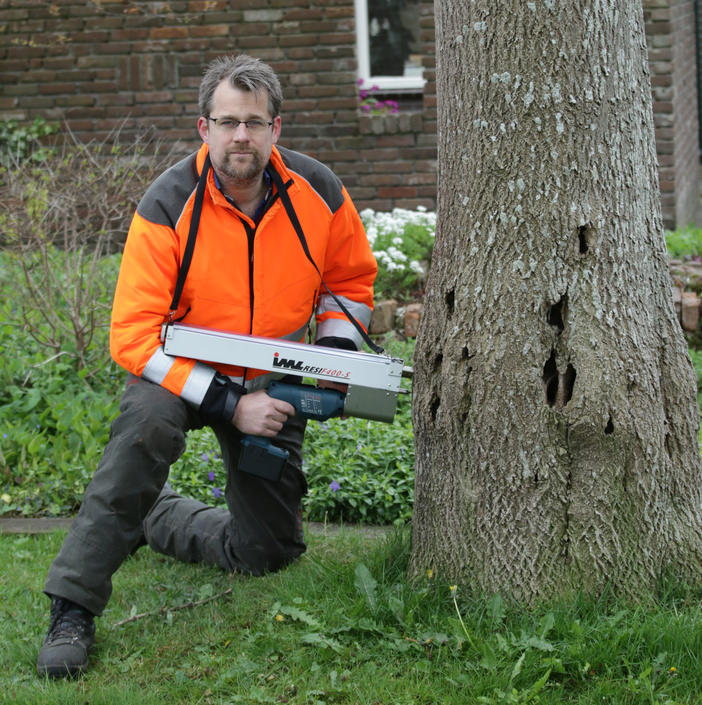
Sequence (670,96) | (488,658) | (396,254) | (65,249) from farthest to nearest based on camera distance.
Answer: (670,96) < (396,254) < (65,249) < (488,658)

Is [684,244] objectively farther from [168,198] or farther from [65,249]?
[168,198]

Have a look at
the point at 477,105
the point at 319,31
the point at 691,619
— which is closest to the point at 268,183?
the point at 477,105

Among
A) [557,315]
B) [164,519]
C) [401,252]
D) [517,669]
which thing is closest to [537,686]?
[517,669]

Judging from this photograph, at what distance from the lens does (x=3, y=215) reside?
472cm

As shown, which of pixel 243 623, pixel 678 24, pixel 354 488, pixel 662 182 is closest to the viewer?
pixel 243 623

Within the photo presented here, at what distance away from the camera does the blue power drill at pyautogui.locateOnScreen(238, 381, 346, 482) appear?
298 cm

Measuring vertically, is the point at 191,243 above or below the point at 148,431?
above

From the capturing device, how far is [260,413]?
294 cm

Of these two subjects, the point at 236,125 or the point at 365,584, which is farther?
the point at 236,125

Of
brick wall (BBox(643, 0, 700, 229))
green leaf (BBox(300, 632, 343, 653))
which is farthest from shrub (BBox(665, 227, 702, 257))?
green leaf (BBox(300, 632, 343, 653))

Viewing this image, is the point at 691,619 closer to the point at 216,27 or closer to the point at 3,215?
the point at 3,215

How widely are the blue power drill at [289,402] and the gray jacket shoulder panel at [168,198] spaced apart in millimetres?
726

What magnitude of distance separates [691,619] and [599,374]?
808 millimetres

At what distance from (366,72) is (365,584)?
20.9 feet
